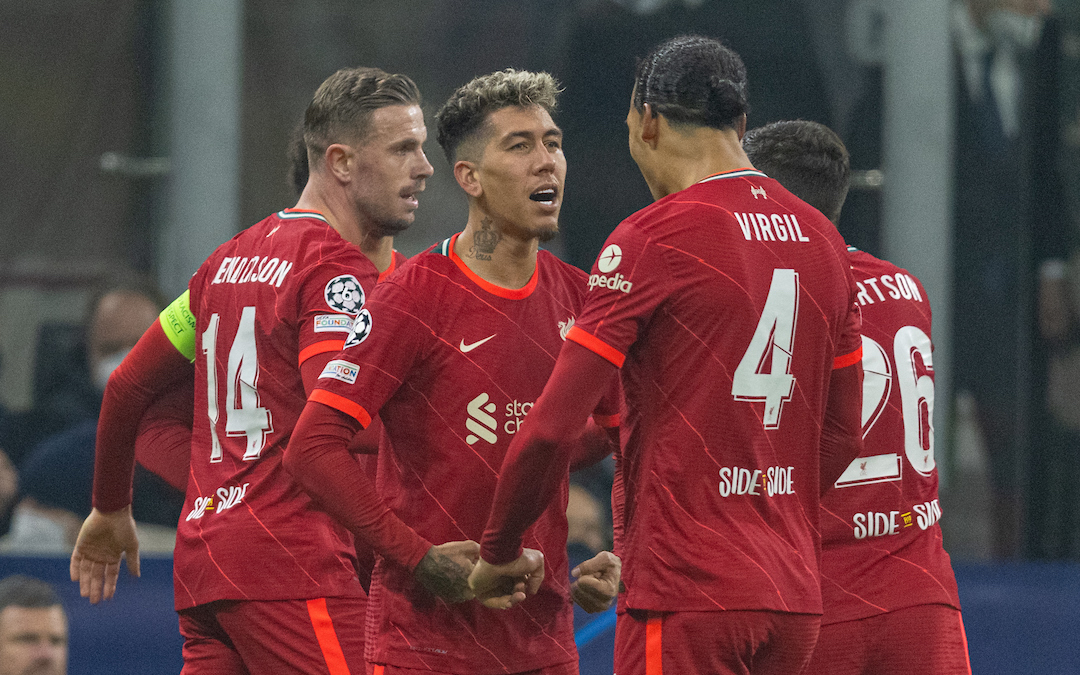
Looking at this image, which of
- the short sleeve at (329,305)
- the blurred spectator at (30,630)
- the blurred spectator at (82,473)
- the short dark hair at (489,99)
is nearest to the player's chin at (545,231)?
the short dark hair at (489,99)

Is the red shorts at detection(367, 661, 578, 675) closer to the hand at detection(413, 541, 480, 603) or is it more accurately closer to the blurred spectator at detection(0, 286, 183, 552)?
the hand at detection(413, 541, 480, 603)

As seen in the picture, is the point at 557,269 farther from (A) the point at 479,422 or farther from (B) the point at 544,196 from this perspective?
(A) the point at 479,422

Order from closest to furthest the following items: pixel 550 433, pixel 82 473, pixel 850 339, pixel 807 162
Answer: pixel 550 433, pixel 850 339, pixel 807 162, pixel 82 473

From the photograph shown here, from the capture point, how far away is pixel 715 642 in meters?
2.19

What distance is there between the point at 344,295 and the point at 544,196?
50 centimetres

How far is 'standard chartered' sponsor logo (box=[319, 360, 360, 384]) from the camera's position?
2.51 metres

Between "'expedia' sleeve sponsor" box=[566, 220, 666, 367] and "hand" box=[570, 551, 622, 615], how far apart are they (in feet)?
1.90

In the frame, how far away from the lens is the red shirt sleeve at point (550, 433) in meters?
2.19

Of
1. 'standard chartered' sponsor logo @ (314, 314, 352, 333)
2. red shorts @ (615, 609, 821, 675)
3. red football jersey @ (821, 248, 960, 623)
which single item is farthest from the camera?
red football jersey @ (821, 248, 960, 623)

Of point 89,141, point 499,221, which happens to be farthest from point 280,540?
point 89,141

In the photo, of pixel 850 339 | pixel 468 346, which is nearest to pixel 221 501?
pixel 468 346

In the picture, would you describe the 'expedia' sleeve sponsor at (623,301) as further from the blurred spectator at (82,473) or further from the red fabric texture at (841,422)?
the blurred spectator at (82,473)

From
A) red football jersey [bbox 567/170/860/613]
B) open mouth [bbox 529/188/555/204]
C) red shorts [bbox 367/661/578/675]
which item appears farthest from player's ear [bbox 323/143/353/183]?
red shorts [bbox 367/661/578/675]

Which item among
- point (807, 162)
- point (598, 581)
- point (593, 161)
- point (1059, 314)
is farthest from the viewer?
point (593, 161)
